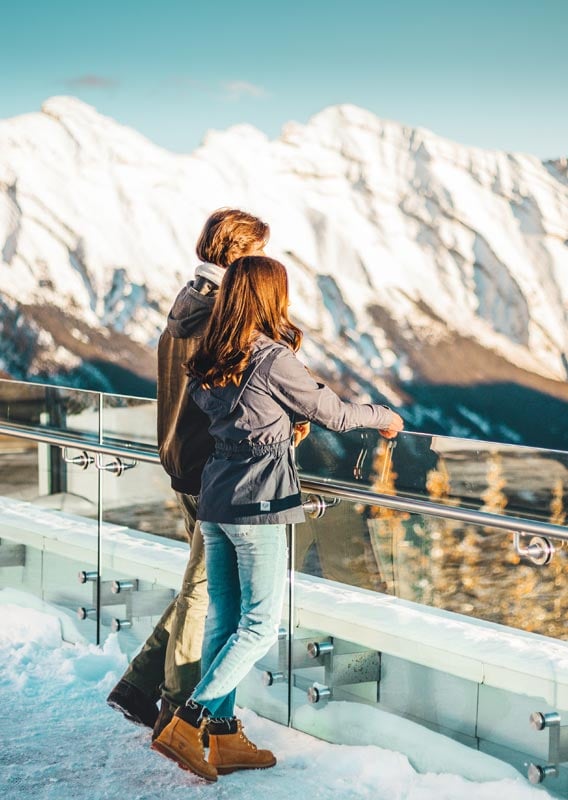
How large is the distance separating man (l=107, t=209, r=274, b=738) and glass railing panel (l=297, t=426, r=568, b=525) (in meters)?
0.36

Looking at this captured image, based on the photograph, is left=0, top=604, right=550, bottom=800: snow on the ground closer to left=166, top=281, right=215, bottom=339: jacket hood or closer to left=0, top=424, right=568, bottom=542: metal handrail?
left=0, top=424, right=568, bottom=542: metal handrail

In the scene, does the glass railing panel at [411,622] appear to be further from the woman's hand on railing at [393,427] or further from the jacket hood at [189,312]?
the jacket hood at [189,312]

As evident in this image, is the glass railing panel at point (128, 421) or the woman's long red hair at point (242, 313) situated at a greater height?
the woman's long red hair at point (242, 313)

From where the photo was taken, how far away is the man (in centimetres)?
210

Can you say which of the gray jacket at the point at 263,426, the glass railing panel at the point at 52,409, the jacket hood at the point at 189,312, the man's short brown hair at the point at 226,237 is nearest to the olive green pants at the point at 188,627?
the gray jacket at the point at 263,426

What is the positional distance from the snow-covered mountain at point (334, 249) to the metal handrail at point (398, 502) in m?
33.6

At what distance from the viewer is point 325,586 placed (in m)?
2.44

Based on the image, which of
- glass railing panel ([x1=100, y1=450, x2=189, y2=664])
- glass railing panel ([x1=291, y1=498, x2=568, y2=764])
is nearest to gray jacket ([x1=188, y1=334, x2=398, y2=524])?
glass railing panel ([x1=291, y1=498, x2=568, y2=764])

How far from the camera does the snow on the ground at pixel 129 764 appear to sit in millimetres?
2102

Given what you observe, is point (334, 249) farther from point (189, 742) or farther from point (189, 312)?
point (189, 742)

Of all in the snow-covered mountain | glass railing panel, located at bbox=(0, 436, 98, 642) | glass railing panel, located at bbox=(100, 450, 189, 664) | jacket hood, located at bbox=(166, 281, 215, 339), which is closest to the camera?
jacket hood, located at bbox=(166, 281, 215, 339)

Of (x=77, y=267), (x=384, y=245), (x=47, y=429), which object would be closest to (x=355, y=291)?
(x=384, y=245)

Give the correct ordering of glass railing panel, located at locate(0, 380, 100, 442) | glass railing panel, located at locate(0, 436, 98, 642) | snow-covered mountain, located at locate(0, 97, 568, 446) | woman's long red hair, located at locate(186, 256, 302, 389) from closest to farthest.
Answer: woman's long red hair, located at locate(186, 256, 302, 389), glass railing panel, located at locate(0, 436, 98, 642), glass railing panel, located at locate(0, 380, 100, 442), snow-covered mountain, located at locate(0, 97, 568, 446)

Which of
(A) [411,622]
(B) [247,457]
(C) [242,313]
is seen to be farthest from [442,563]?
(C) [242,313]
